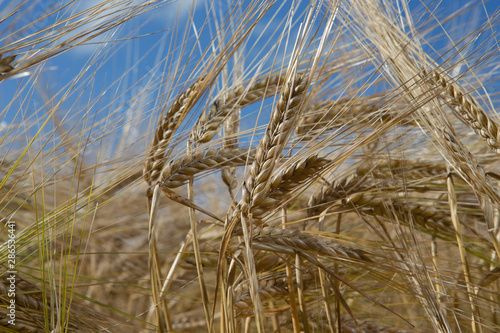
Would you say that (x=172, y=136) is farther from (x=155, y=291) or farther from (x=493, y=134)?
(x=493, y=134)

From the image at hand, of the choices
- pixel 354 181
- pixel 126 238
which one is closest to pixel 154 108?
pixel 354 181

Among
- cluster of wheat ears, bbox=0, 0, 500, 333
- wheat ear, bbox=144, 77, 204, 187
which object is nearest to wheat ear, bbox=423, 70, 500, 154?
cluster of wheat ears, bbox=0, 0, 500, 333

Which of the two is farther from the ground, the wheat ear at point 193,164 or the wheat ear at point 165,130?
the wheat ear at point 165,130

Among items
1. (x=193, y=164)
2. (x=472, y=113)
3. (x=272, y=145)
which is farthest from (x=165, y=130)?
(x=472, y=113)

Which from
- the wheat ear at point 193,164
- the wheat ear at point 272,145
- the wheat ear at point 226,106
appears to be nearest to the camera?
the wheat ear at point 272,145

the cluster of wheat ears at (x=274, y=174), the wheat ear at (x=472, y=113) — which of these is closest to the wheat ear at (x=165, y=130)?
the cluster of wheat ears at (x=274, y=174)

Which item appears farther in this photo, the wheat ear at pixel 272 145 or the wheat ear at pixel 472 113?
the wheat ear at pixel 472 113

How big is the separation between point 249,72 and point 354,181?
1.24 ft

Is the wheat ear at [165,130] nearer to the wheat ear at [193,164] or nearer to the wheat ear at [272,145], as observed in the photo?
the wheat ear at [193,164]

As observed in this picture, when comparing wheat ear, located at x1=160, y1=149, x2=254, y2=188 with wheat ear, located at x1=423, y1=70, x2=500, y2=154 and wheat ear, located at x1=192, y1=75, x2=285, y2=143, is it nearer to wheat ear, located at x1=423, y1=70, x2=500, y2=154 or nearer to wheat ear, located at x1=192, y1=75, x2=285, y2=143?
wheat ear, located at x1=192, y1=75, x2=285, y2=143

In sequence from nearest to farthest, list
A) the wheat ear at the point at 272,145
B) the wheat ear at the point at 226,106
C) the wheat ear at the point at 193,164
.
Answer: the wheat ear at the point at 272,145 → the wheat ear at the point at 193,164 → the wheat ear at the point at 226,106

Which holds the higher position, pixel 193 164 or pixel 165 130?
pixel 165 130

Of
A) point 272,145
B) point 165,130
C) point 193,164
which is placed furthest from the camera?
point 165,130

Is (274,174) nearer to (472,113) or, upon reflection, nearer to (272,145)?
(272,145)
